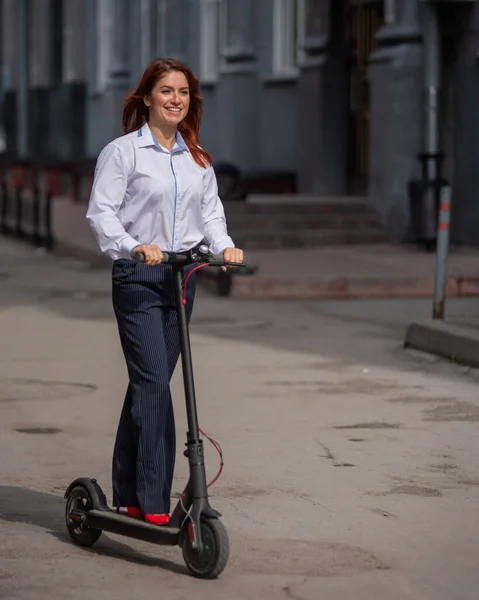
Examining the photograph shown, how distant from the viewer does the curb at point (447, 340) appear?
11.6 meters

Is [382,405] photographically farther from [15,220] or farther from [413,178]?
[15,220]

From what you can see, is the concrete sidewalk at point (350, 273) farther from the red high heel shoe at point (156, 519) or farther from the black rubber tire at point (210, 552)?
the black rubber tire at point (210, 552)

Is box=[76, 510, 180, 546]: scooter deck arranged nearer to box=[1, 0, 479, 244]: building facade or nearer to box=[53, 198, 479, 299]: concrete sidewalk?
box=[53, 198, 479, 299]: concrete sidewalk

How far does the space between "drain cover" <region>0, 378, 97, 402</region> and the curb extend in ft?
8.63

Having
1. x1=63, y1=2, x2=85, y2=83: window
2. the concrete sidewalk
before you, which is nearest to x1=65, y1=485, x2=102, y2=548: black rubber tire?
the concrete sidewalk

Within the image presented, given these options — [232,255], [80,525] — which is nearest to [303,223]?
[80,525]

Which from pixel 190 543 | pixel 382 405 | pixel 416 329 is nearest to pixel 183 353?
pixel 190 543

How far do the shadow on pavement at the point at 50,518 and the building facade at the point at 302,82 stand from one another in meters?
14.8

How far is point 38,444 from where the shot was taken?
8625mm

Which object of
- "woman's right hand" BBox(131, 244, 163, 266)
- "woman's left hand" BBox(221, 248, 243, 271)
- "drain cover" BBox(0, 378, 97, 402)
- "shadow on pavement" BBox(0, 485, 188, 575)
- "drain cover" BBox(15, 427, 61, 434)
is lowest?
"drain cover" BBox(0, 378, 97, 402)

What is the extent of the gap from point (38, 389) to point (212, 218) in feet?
14.3

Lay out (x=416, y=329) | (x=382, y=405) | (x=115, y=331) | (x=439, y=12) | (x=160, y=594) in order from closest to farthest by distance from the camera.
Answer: (x=160, y=594)
(x=382, y=405)
(x=416, y=329)
(x=115, y=331)
(x=439, y=12)

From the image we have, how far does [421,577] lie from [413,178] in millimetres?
16447

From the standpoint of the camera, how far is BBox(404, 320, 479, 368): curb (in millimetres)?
11602
